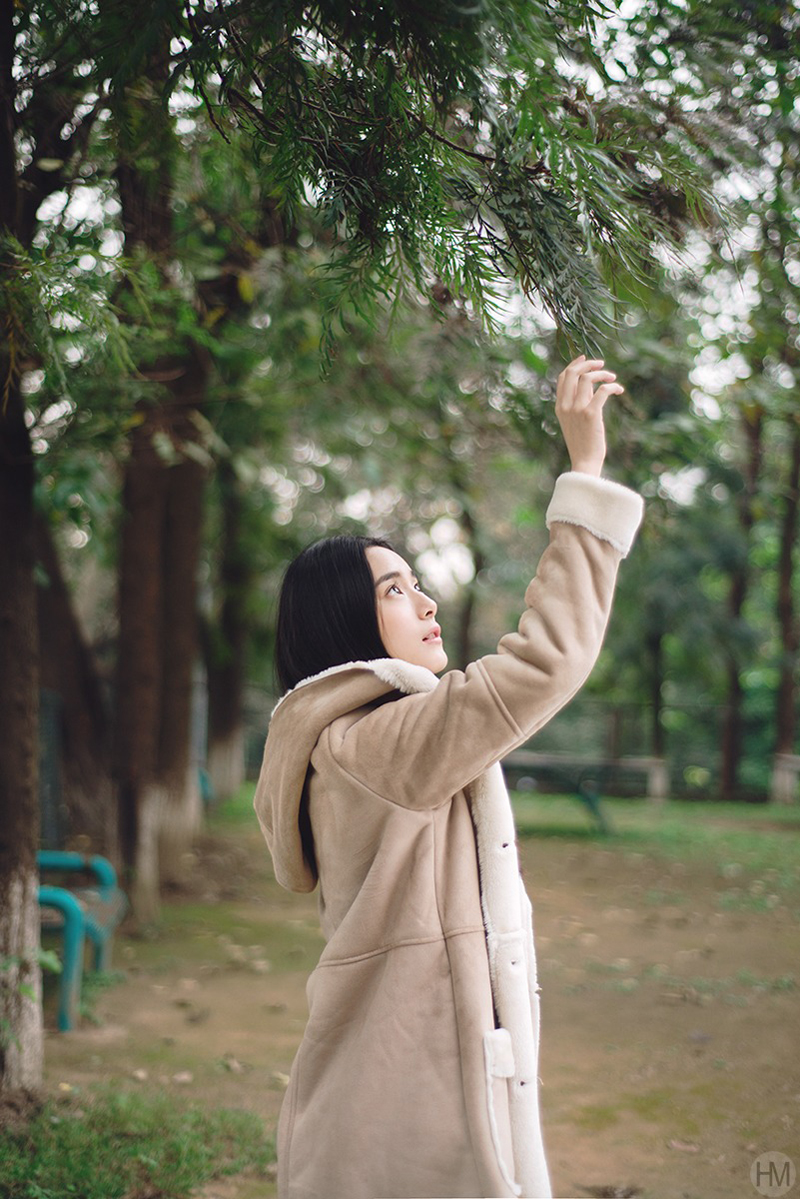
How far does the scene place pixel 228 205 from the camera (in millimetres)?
5379

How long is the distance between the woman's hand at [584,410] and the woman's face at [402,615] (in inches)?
16.3

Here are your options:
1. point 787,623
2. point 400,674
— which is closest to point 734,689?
point 787,623

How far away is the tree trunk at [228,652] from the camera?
1213 cm

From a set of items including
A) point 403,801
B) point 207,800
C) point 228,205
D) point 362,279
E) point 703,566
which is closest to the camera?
point 403,801

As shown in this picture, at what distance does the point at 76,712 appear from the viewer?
7.48 meters

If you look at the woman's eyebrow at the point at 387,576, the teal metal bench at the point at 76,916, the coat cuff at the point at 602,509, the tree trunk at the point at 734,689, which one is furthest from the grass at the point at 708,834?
the coat cuff at the point at 602,509

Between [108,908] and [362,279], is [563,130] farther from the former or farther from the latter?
[108,908]

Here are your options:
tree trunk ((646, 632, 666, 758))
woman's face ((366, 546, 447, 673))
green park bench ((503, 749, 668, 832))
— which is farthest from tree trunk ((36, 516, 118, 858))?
tree trunk ((646, 632, 666, 758))

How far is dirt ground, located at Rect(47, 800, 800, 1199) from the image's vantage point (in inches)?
151

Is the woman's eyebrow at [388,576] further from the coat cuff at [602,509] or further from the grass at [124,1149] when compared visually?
the grass at [124,1149]

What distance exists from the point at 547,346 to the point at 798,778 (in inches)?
492

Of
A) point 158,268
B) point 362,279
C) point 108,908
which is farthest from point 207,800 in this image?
point 362,279

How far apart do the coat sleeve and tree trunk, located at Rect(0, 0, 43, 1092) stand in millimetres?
2336

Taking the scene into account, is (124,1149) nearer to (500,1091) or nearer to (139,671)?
(500,1091)
